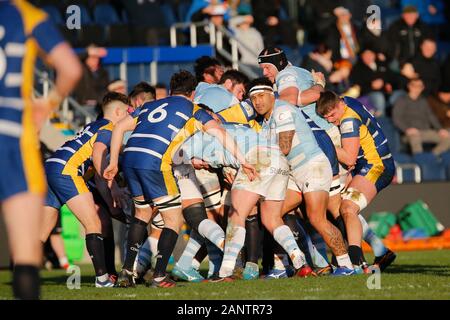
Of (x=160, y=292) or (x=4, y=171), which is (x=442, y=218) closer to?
(x=160, y=292)

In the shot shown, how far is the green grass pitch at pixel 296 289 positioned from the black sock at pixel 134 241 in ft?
0.98

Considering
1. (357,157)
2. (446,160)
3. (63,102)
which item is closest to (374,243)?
(357,157)

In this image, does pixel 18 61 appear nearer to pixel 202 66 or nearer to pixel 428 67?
pixel 202 66

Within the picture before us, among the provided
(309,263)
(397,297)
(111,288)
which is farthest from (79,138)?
(397,297)

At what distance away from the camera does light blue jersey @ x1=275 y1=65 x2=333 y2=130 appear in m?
12.7

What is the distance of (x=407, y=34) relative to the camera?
2198cm

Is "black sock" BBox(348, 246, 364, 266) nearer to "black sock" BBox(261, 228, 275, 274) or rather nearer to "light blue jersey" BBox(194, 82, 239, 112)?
"black sock" BBox(261, 228, 275, 274)

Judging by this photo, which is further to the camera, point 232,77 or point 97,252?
point 232,77

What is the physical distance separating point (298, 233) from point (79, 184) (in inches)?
101

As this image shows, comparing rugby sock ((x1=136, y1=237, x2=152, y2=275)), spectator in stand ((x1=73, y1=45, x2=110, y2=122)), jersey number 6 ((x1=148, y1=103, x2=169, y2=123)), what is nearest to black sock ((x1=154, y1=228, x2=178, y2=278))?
jersey number 6 ((x1=148, y1=103, x2=169, y2=123))

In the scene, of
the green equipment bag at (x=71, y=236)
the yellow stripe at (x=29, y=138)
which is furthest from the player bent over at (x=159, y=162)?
the green equipment bag at (x=71, y=236)

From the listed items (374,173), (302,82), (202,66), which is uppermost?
(202,66)

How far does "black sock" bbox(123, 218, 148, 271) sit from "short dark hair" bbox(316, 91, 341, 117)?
235 cm

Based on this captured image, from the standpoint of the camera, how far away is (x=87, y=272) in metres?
15.8
